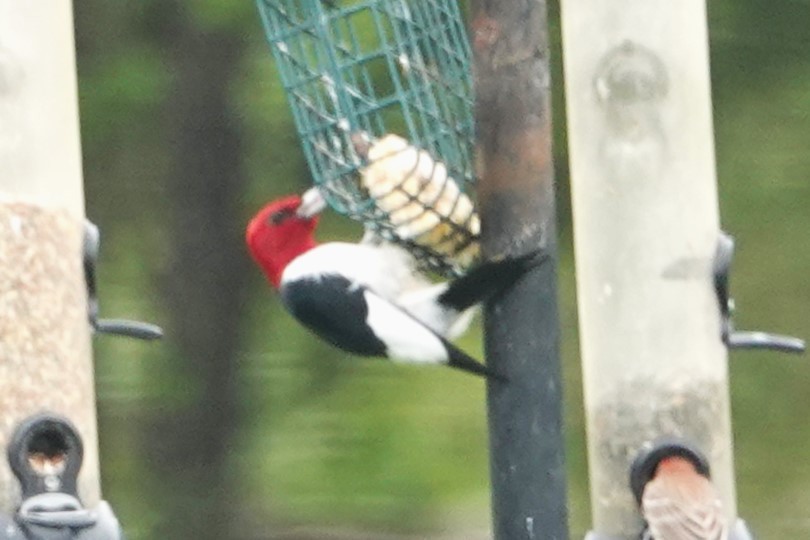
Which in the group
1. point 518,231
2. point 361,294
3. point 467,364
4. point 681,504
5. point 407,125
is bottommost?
point 681,504

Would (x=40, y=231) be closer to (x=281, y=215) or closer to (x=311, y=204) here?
(x=311, y=204)

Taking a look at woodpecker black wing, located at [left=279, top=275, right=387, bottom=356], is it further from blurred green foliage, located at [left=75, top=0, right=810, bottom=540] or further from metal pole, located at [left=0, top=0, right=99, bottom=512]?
blurred green foliage, located at [left=75, top=0, right=810, bottom=540]

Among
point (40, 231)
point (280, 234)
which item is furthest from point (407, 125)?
point (40, 231)

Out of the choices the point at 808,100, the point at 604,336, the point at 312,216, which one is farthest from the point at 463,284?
the point at 808,100

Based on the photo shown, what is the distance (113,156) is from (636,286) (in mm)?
3247

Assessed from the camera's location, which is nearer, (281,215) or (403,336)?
(403,336)

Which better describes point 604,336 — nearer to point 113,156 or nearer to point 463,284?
point 463,284

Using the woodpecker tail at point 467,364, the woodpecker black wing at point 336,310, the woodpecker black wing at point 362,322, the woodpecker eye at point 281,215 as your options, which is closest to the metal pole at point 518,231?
the woodpecker tail at point 467,364

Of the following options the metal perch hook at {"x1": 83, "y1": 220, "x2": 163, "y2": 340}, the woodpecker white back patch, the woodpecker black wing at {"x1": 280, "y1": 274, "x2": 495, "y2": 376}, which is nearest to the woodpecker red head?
the woodpecker black wing at {"x1": 280, "y1": 274, "x2": 495, "y2": 376}

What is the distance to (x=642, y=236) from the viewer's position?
143 inches

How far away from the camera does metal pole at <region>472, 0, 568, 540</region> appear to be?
3367mm

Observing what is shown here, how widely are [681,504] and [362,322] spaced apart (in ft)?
3.17

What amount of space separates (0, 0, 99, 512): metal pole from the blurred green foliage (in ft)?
7.83

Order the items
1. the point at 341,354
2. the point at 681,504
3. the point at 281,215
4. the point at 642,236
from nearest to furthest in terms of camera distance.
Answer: the point at 681,504 → the point at 642,236 → the point at 281,215 → the point at 341,354
